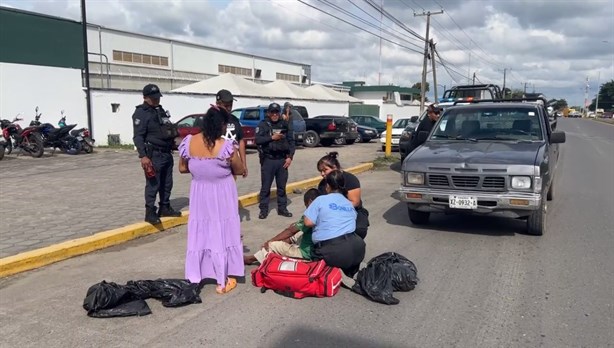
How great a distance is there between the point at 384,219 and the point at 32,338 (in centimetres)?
522

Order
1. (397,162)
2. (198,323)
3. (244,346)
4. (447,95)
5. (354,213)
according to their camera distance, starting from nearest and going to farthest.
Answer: (244,346), (198,323), (354,213), (397,162), (447,95)

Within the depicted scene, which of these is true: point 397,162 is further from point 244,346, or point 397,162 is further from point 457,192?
point 244,346

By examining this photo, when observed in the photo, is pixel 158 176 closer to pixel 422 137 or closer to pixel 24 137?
pixel 422 137

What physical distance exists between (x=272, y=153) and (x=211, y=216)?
3.16 meters

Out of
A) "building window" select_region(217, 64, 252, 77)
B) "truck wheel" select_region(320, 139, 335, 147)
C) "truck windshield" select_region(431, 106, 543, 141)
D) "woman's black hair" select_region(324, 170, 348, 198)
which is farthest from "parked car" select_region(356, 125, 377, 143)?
"woman's black hair" select_region(324, 170, 348, 198)

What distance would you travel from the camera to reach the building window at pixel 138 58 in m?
31.8

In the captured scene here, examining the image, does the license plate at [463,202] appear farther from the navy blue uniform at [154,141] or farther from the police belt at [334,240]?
the navy blue uniform at [154,141]

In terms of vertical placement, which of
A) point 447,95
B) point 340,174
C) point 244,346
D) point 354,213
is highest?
point 447,95

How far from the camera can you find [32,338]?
3605mm

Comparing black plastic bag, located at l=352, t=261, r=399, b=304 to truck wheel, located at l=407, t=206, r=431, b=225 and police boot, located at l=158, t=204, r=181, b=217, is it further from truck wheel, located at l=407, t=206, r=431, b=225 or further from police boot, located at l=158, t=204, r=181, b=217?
police boot, located at l=158, t=204, r=181, b=217

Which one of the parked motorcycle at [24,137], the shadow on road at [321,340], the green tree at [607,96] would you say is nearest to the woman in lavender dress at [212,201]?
the shadow on road at [321,340]

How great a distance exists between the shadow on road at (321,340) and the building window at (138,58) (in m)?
31.5

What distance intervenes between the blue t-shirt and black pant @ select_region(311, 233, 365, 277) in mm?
53

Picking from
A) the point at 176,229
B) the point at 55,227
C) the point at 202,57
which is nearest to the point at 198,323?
the point at 176,229
